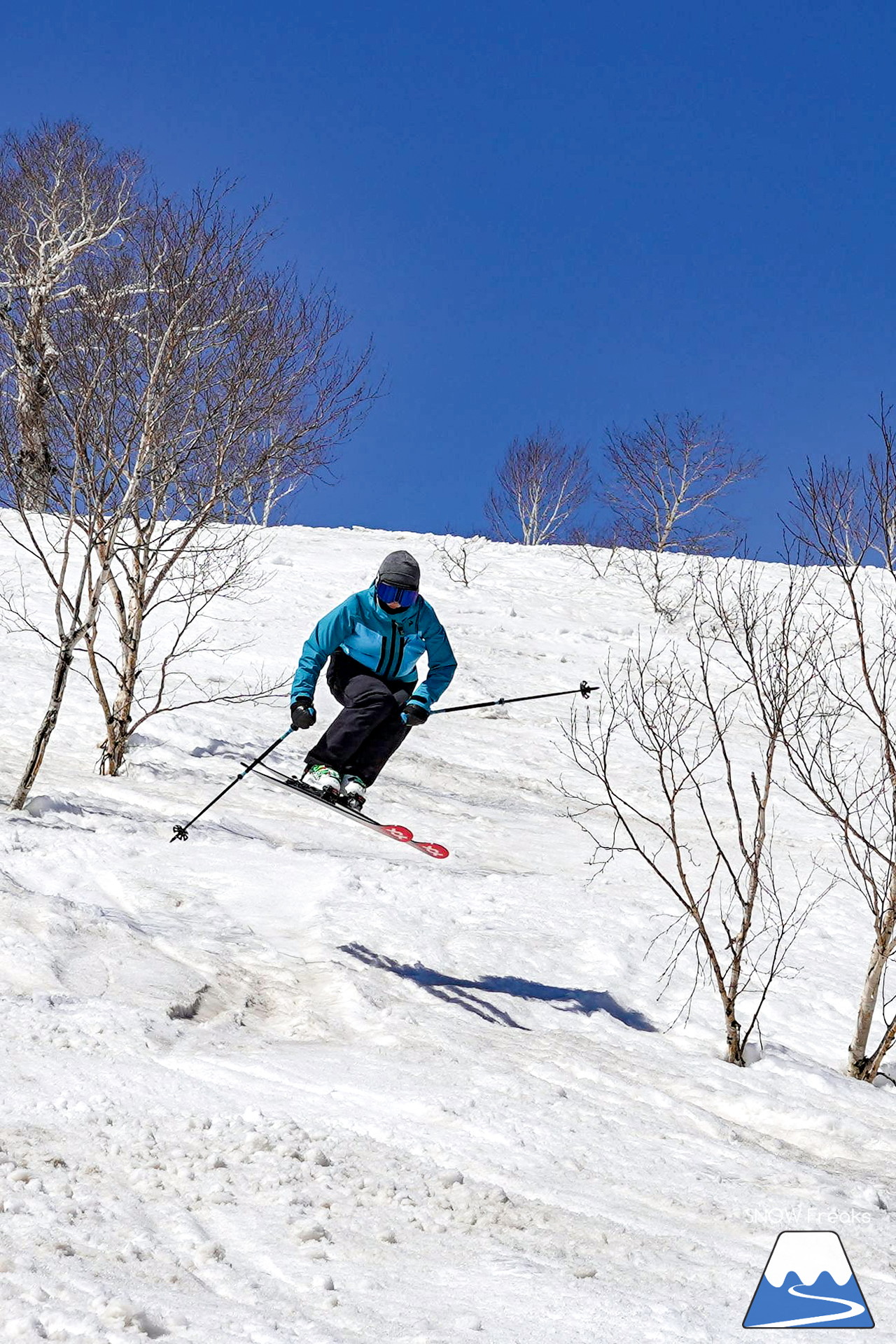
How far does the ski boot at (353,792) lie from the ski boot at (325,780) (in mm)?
40

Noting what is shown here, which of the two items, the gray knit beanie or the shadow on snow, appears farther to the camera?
the gray knit beanie

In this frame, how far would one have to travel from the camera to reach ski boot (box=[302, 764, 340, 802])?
577 centimetres

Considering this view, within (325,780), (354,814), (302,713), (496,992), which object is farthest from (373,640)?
(496,992)

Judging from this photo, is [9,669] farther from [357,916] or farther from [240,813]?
[357,916]

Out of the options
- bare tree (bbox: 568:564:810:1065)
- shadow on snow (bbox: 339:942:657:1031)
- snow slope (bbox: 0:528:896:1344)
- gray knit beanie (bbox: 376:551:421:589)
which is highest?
gray knit beanie (bbox: 376:551:421:589)

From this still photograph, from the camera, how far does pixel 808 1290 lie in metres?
2.74

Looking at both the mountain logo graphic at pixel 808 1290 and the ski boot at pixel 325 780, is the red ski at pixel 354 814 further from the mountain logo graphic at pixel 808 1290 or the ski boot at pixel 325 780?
the mountain logo graphic at pixel 808 1290

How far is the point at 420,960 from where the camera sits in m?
6.28

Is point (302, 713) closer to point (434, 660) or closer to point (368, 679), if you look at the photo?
point (368, 679)

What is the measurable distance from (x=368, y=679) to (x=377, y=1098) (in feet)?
8.51

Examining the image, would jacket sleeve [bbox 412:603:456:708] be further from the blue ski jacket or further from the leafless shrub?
the leafless shrub

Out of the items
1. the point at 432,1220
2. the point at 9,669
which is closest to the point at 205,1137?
the point at 432,1220

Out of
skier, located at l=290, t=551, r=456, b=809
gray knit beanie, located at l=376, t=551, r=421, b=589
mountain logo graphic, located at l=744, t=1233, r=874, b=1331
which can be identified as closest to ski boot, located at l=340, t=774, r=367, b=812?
skier, located at l=290, t=551, r=456, b=809

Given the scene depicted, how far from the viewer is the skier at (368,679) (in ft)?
19.0
